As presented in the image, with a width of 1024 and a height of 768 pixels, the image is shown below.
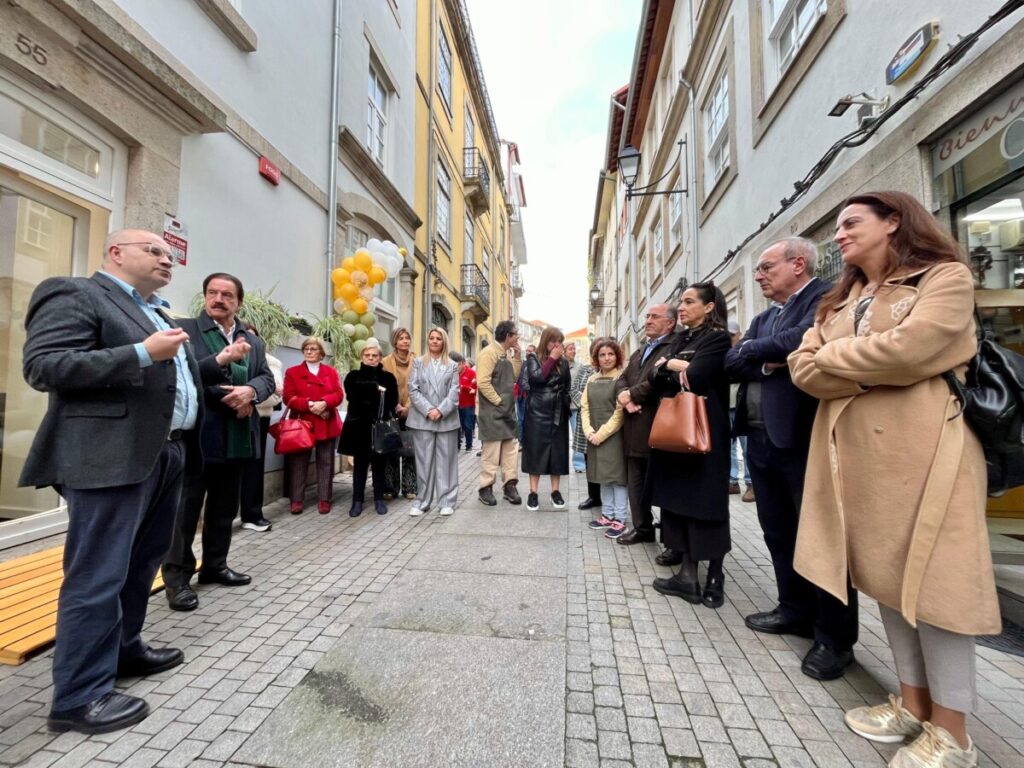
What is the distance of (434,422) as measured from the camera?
5.12m

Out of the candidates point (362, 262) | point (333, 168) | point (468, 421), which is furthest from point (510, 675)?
point (468, 421)

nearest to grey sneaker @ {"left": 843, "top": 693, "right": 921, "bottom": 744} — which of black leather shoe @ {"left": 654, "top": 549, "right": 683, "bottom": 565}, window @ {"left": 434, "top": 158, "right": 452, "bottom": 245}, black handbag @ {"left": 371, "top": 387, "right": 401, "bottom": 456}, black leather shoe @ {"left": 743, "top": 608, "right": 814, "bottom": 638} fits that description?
black leather shoe @ {"left": 743, "top": 608, "right": 814, "bottom": 638}

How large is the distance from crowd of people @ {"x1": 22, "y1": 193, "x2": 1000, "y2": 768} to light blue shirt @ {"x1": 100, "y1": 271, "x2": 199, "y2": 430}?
0.01 m

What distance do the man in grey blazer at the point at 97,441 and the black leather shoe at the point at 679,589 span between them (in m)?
2.75

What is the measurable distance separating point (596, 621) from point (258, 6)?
24.0 ft

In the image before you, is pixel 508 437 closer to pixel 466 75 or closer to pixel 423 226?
pixel 423 226

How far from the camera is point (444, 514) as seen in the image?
5.10 m

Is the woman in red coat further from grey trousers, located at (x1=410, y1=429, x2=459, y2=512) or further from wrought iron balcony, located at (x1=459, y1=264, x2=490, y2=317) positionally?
wrought iron balcony, located at (x1=459, y1=264, x2=490, y2=317)

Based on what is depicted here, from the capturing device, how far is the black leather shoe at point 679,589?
3059 mm

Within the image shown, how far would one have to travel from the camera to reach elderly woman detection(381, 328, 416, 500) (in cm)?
565

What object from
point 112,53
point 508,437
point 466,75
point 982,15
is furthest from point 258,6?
point 466,75

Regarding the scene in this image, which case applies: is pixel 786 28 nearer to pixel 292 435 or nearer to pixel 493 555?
pixel 493 555

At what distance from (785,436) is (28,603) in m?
4.20

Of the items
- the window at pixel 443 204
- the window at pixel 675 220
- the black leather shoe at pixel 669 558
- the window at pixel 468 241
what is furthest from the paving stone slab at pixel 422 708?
the window at pixel 468 241
